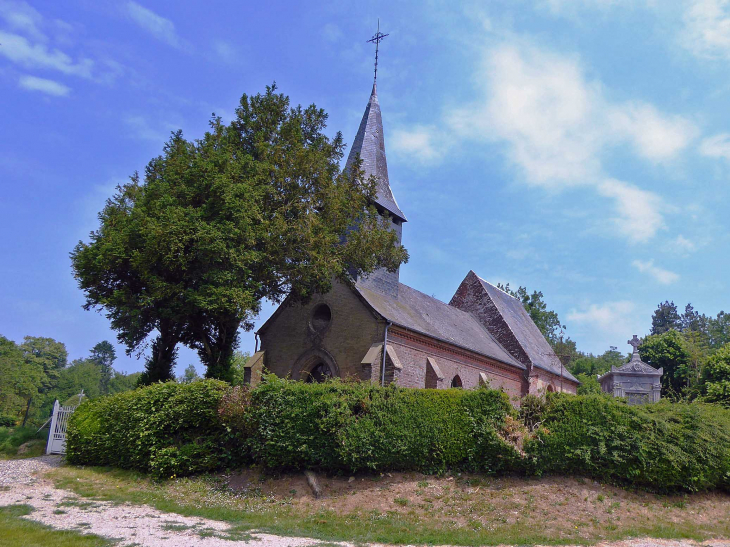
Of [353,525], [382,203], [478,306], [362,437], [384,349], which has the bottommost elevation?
[353,525]

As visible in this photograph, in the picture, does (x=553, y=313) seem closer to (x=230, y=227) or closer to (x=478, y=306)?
(x=478, y=306)

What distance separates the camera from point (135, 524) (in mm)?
10852

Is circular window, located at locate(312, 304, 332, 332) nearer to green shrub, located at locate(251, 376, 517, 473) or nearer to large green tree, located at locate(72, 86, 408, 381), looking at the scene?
large green tree, located at locate(72, 86, 408, 381)

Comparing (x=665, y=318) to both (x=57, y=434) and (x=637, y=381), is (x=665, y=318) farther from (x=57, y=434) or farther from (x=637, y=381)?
(x=57, y=434)

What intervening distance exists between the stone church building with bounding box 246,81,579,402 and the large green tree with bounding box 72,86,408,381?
2.05 metres

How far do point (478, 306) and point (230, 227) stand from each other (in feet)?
70.0

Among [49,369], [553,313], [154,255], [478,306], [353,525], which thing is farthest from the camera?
[49,369]

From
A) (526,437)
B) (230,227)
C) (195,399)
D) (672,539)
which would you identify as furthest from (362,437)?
(230,227)

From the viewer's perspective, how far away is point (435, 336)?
24219mm

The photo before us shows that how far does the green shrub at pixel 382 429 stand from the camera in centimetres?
1376

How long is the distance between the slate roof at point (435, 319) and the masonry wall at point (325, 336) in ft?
2.59

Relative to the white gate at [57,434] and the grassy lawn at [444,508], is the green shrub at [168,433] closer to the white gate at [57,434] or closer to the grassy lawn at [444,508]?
the grassy lawn at [444,508]

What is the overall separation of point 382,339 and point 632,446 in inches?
424

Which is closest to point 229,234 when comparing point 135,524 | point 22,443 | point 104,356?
point 135,524
